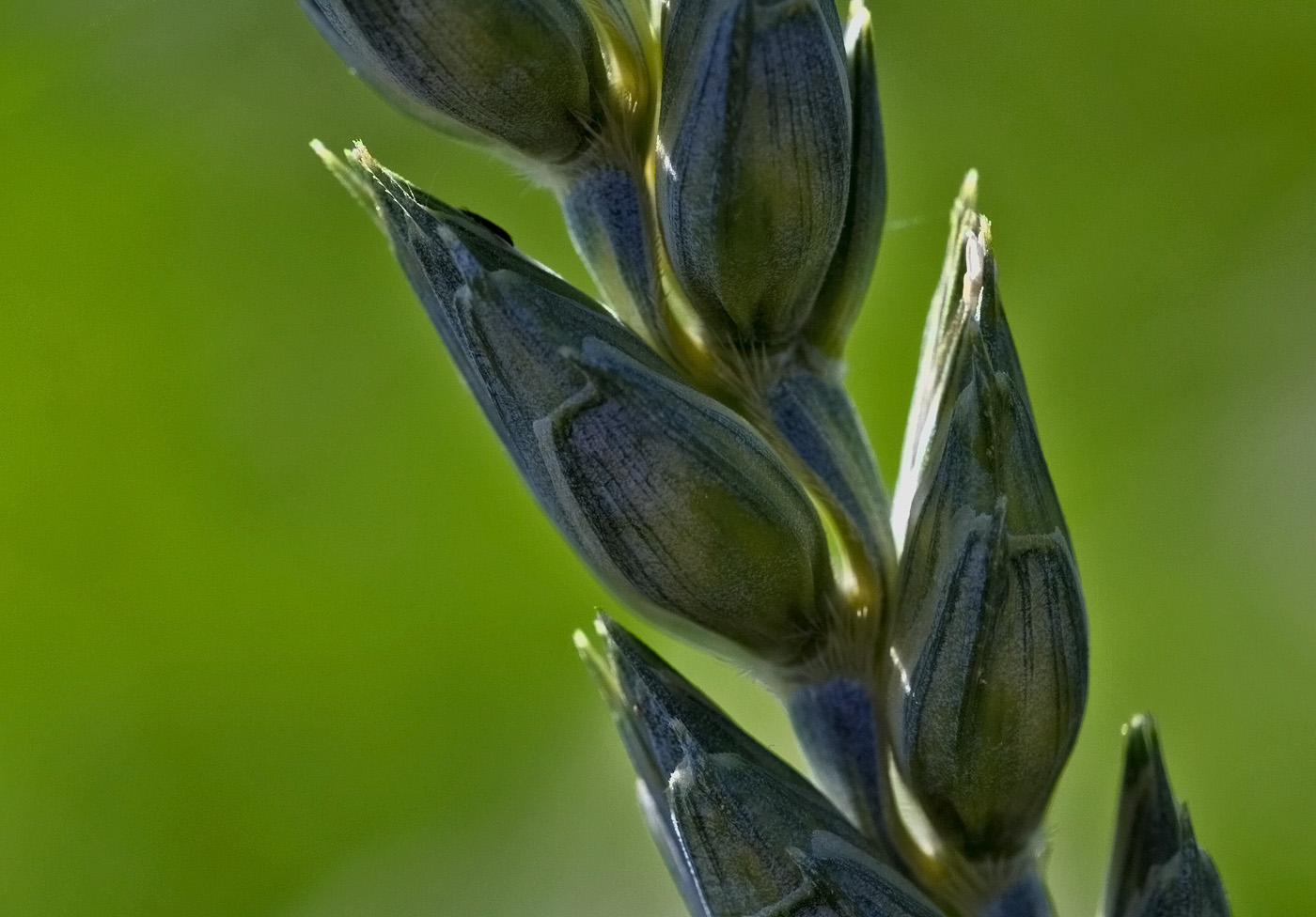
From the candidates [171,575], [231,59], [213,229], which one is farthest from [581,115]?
[231,59]

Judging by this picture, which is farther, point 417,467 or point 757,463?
point 417,467

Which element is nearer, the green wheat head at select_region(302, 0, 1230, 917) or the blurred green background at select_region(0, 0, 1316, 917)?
the green wheat head at select_region(302, 0, 1230, 917)

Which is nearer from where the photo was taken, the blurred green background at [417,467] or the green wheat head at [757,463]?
the green wheat head at [757,463]

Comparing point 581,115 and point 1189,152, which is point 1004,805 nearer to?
point 581,115

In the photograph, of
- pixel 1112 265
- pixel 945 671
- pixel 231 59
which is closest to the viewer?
pixel 945 671

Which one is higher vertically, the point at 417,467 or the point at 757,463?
the point at 417,467
